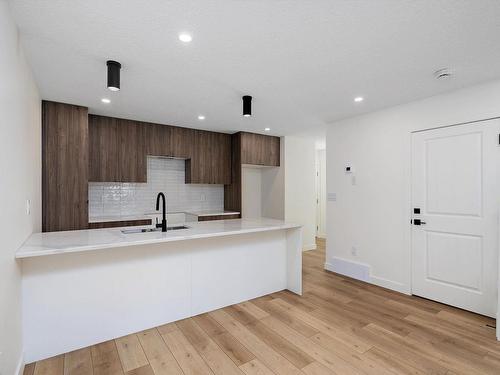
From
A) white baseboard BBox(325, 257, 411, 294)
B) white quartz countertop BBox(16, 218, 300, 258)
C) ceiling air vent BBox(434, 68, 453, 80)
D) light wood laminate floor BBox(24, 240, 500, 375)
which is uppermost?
ceiling air vent BBox(434, 68, 453, 80)

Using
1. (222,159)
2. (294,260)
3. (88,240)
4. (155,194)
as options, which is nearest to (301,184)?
(222,159)

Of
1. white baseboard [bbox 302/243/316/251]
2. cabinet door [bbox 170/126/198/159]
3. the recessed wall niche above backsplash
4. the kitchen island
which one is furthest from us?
white baseboard [bbox 302/243/316/251]

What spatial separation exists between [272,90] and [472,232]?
8.79 ft

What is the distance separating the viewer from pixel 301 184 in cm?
580

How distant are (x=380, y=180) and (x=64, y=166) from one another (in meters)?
4.28

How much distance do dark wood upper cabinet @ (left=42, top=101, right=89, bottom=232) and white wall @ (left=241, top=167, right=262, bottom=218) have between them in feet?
10.1

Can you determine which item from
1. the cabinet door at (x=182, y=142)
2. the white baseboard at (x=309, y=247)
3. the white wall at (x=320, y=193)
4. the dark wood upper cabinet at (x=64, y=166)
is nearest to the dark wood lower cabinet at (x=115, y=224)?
the dark wood upper cabinet at (x=64, y=166)

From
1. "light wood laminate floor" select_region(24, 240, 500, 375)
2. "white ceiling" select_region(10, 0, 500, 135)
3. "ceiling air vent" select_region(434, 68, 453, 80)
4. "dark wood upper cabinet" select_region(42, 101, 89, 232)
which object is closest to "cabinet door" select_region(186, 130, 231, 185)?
"white ceiling" select_region(10, 0, 500, 135)

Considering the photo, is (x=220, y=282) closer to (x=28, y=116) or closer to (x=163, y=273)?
(x=163, y=273)

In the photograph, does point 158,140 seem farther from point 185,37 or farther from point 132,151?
point 185,37

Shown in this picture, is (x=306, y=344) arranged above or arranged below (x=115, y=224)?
below

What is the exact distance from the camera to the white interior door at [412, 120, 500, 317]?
272 centimetres

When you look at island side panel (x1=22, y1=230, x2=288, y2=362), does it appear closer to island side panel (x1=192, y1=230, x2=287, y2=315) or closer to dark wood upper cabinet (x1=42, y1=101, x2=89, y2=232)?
island side panel (x1=192, y1=230, x2=287, y2=315)

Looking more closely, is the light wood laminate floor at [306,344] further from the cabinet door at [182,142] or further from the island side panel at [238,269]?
the cabinet door at [182,142]
